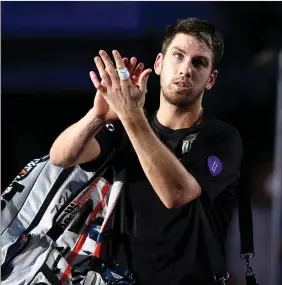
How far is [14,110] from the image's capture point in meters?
1.32

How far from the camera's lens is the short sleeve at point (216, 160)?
3.73ft

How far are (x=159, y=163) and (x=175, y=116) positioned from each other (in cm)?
18

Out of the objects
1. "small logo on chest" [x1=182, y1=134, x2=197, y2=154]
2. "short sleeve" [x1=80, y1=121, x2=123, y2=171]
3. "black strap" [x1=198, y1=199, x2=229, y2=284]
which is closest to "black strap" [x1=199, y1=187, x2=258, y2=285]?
"black strap" [x1=198, y1=199, x2=229, y2=284]

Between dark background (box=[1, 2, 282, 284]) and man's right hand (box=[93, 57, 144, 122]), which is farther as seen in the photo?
dark background (box=[1, 2, 282, 284])

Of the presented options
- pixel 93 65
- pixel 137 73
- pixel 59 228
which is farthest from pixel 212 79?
pixel 59 228

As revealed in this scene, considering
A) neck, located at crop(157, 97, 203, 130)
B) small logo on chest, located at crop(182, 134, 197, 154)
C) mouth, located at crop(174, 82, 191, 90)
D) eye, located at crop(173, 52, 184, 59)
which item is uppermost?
eye, located at crop(173, 52, 184, 59)

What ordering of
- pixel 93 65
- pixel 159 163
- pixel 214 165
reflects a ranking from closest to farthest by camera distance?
pixel 159 163, pixel 214 165, pixel 93 65

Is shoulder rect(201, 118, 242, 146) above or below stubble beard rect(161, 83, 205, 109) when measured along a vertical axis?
below

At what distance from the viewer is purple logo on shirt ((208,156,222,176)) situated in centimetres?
114

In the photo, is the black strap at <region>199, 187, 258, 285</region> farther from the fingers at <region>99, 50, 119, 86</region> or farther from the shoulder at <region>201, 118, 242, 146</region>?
the fingers at <region>99, 50, 119, 86</region>

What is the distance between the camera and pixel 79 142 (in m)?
1.16

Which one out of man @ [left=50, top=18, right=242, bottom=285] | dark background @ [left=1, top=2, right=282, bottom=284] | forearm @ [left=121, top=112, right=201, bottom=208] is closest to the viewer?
forearm @ [left=121, top=112, right=201, bottom=208]

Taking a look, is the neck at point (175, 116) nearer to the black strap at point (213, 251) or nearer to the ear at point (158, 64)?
the ear at point (158, 64)

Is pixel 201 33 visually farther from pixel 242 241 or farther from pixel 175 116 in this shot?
pixel 242 241
